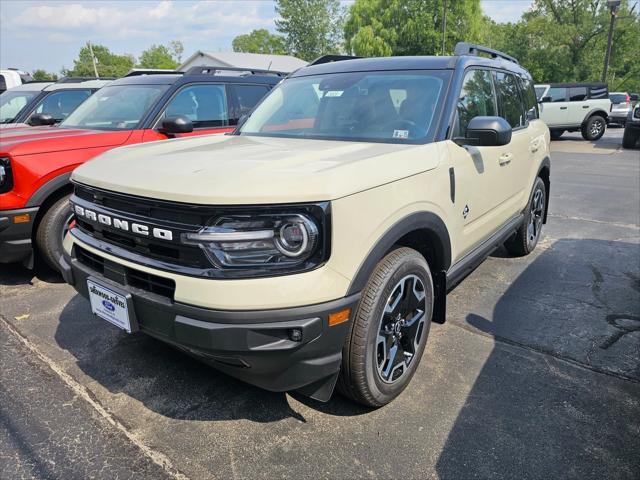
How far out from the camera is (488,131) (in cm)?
271

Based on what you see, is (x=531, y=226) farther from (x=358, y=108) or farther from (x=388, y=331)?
(x=388, y=331)

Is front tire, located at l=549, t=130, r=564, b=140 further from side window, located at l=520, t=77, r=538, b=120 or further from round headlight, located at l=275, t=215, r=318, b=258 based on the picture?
round headlight, located at l=275, t=215, r=318, b=258

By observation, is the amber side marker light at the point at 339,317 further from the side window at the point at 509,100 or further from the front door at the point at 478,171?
the side window at the point at 509,100

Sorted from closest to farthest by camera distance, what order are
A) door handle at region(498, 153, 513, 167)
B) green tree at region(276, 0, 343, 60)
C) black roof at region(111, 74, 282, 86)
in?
door handle at region(498, 153, 513, 167)
black roof at region(111, 74, 282, 86)
green tree at region(276, 0, 343, 60)

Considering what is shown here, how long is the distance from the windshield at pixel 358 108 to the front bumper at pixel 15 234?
6.30 feet

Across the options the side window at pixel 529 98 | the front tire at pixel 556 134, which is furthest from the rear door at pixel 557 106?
the side window at pixel 529 98

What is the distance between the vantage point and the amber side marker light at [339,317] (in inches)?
77.1

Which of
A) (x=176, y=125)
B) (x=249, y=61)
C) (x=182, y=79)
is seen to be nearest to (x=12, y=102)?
(x=182, y=79)

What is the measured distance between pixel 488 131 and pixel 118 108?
400 cm

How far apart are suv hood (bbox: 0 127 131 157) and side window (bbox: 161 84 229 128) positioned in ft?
2.03

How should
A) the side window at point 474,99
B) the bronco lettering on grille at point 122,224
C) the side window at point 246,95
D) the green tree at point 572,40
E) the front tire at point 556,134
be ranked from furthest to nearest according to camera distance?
the green tree at point 572,40 < the front tire at point 556,134 < the side window at point 246,95 < the side window at point 474,99 < the bronco lettering on grille at point 122,224

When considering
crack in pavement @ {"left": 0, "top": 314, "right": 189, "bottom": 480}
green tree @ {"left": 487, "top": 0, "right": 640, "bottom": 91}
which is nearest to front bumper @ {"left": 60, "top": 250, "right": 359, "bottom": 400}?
crack in pavement @ {"left": 0, "top": 314, "right": 189, "bottom": 480}

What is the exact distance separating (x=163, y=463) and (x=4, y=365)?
154 centimetres

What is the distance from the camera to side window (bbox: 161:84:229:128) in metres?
4.95
